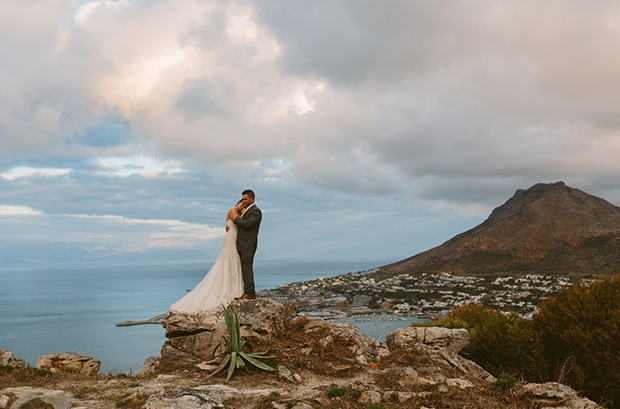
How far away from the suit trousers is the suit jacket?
135 mm

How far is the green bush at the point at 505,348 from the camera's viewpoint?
17.9m

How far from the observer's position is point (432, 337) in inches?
548

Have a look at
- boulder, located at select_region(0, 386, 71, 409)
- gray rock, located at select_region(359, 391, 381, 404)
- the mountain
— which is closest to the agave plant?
gray rock, located at select_region(359, 391, 381, 404)

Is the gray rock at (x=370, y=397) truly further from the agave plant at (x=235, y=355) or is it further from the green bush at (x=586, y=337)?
the green bush at (x=586, y=337)

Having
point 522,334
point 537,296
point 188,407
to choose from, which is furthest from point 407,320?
point 188,407

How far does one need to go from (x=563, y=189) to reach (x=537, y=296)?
70.8 meters

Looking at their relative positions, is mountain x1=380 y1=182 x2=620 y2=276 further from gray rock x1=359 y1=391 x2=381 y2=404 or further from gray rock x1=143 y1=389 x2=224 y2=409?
gray rock x1=143 y1=389 x2=224 y2=409

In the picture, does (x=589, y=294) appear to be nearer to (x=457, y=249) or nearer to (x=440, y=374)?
(x=440, y=374)

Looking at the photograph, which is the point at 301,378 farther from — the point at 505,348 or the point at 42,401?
the point at 505,348

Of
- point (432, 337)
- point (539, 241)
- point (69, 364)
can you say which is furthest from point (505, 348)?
point (539, 241)

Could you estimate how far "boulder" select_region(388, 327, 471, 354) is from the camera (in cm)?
1373

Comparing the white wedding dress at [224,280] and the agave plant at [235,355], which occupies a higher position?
the white wedding dress at [224,280]

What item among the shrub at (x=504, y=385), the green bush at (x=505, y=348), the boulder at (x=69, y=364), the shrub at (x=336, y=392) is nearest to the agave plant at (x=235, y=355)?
the shrub at (x=336, y=392)

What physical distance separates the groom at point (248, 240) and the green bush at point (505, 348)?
27.9ft
